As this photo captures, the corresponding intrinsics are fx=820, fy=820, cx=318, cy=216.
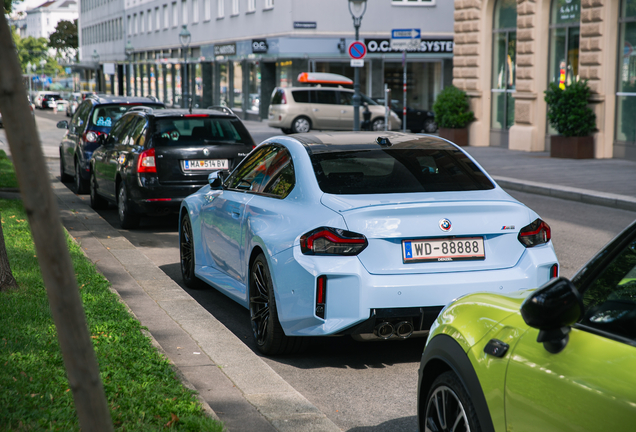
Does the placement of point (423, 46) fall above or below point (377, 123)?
above

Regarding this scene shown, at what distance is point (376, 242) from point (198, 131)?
20.8 ft

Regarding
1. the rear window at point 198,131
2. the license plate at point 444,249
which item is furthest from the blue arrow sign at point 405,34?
the license plate at point 444,249

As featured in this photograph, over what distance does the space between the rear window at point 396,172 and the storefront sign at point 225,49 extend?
1647 inches

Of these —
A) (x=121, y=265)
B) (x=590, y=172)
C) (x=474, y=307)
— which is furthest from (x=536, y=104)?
(x=474, y=307)

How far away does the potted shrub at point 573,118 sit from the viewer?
19000mm

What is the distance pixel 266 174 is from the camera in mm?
5918

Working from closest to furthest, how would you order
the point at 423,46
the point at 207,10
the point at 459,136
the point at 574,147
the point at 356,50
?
the point at 574,147 < the point at 356,50 < the point at 459,136 < the point at 423,46 < the point at 207,10

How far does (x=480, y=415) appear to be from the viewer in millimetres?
2770

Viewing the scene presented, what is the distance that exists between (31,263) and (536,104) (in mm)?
17301

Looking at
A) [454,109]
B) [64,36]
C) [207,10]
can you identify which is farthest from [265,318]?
[64,36]

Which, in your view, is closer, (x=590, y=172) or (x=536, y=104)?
(x=590, y=172)

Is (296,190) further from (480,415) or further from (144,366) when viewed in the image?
(480,415)

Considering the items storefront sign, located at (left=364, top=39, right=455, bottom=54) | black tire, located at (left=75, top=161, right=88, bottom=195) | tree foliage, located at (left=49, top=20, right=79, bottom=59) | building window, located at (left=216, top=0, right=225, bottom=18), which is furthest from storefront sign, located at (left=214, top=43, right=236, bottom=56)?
tree foliage, located at (left=49, top=20, right=79, bottom=59)

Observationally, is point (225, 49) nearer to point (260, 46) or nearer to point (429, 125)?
point (260, 46)
